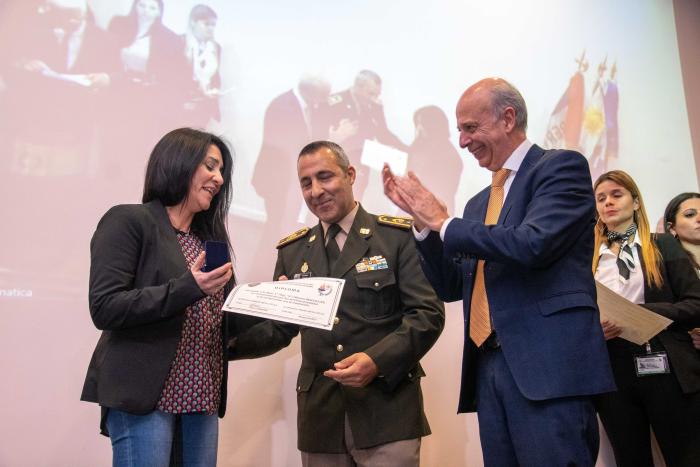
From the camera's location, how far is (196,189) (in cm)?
195

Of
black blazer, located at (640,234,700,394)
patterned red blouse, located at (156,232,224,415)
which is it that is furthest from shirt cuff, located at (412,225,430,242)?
black blazer, located at (640,234,700,394)

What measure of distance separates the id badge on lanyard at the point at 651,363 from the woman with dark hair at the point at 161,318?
1.98 m

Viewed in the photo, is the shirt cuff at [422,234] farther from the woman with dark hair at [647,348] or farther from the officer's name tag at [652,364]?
the officer's name tag at [652,364]

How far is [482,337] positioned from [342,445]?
→ 0.68 metres

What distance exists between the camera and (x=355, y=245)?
227 cm

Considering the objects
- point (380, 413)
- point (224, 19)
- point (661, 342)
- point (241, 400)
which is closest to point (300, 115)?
point (224, 19)

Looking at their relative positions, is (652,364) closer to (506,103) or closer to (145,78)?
(506,103)

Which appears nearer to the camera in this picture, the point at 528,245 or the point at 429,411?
the point at 528,245

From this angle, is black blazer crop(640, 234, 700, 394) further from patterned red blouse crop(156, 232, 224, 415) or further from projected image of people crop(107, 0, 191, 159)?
projected image of people crop(107, 0, 191, 159)

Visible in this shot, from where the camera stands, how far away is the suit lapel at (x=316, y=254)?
227 cm

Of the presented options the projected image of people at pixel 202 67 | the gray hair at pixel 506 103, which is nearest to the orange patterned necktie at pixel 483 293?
the gray hair at pixel 506 103

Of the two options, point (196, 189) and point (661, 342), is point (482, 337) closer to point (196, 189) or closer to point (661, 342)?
point (196, 189)

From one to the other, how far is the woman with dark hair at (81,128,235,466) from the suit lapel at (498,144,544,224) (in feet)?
2.92

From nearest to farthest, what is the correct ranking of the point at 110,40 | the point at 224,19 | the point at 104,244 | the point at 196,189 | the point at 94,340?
the point at 104,244
the point at 196,189
the point at 94,340
the point at 110,40
the point at 224,19
